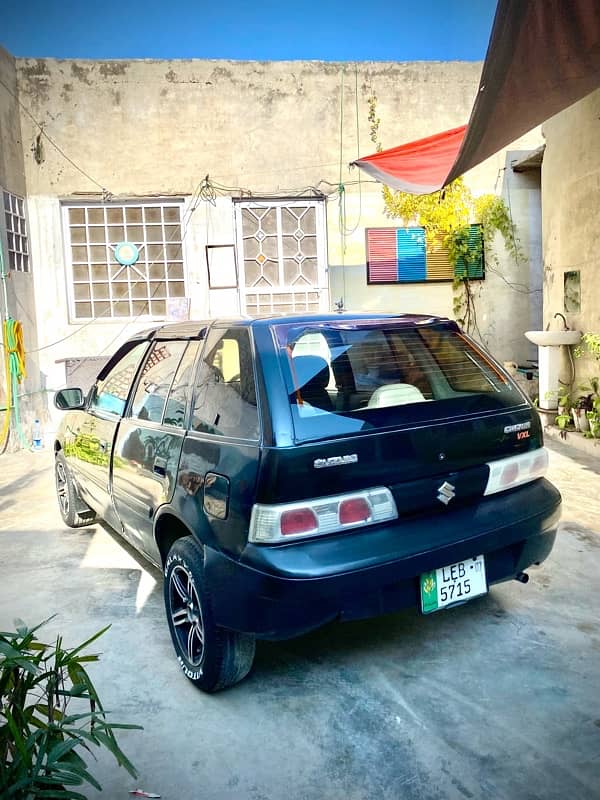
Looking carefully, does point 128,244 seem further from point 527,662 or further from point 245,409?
point 527,662

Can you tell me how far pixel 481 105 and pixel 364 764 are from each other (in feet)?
13.3

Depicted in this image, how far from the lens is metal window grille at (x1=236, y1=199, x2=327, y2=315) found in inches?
388

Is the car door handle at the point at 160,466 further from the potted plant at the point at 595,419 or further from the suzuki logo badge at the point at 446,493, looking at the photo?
the potted plant at the point at 595,419

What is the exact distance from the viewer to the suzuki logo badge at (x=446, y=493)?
2584mm

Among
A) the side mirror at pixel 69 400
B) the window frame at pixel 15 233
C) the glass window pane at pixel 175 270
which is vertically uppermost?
the window frame at pixel 15 233

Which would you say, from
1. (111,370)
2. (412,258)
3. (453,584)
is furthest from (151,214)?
(453,584)

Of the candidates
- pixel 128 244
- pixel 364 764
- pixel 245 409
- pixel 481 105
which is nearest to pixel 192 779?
pixel 364 764

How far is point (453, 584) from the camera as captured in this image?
2602mm

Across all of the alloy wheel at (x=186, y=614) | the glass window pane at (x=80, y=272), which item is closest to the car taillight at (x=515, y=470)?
the alloy wheel at (x=186, y=614)

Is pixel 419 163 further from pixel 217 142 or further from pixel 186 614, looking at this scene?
pixel 186 614

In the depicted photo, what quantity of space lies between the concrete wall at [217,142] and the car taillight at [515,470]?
7.20 m

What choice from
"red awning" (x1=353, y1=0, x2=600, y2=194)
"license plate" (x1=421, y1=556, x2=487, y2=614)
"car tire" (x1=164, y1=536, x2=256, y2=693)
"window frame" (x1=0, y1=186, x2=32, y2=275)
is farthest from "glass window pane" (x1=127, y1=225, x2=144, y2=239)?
"license plate" (x1=421, y1=556, x2=487, y2=614)

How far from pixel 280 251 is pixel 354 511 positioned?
7.98 m

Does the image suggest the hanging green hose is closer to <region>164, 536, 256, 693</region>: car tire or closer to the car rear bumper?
<region>164, 536, 256, 693</region>: car tire
